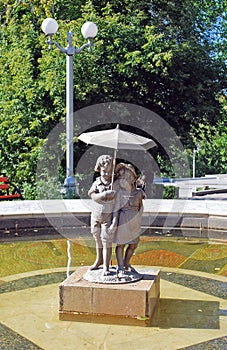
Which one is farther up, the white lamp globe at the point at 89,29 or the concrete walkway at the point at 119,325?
the white lamp globe at the point at 89,29

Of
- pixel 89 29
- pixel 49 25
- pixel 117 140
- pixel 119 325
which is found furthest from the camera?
pixel 89 29

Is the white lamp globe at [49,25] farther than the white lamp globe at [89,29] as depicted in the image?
No

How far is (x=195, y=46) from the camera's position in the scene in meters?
16.6

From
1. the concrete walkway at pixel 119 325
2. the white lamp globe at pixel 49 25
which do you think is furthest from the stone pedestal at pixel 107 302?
the white lamp globe at pixel 49 25

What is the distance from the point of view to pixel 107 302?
5051mm

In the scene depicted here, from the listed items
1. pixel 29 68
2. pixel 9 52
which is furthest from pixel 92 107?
pixel 9 52

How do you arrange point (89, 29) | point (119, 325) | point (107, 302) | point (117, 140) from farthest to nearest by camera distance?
point (89, 29) < point (117, 140) < point (107, 302) < point (119, 325)

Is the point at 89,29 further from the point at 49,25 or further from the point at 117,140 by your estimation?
the point at 117,140

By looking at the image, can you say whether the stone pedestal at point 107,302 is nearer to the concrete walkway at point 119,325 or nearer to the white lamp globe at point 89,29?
the concrete walkway at point 119,325

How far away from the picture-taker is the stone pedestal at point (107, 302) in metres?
4.97

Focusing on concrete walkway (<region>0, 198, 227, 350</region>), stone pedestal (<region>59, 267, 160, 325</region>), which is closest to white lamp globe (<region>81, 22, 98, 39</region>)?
concrete walkway (<region>0, 198, 227, 350</region>)

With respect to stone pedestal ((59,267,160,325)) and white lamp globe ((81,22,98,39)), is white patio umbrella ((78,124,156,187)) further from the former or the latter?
white lamp globe ((81,22,98,39))

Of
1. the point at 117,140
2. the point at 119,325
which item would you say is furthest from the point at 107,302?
the point at 117,140

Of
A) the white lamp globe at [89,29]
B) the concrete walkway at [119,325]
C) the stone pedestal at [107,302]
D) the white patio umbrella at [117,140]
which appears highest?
the white lamp globe at [89,29]
